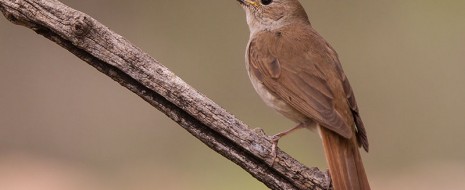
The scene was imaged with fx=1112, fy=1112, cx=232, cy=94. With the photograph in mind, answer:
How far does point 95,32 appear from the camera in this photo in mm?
5664

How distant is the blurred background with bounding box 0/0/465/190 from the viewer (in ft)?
31.6

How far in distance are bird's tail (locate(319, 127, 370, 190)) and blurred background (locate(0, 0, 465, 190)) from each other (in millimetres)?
2966

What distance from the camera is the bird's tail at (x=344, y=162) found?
19.5ft

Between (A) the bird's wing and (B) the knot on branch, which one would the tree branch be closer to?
(B) the knot on branch

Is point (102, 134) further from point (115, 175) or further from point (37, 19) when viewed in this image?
point (37, 19)

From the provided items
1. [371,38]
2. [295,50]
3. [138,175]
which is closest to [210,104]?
[295,50]

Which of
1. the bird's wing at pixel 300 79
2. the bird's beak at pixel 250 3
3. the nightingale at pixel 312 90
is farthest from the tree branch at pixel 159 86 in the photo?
the bird's beak at pixel 250 3

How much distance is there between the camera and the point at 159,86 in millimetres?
5758

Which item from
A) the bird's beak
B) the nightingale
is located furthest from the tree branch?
the bird's beak

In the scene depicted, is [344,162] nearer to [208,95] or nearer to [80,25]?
[80,25]

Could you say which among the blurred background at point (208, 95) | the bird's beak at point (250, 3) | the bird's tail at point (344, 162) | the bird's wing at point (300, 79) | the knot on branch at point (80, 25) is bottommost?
the bird's tail at point (344, 162)

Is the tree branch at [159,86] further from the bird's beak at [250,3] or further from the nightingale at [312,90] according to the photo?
the bird's beak at [250,3]

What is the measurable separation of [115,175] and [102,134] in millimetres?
1163

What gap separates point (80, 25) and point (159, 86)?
0.52 meters
